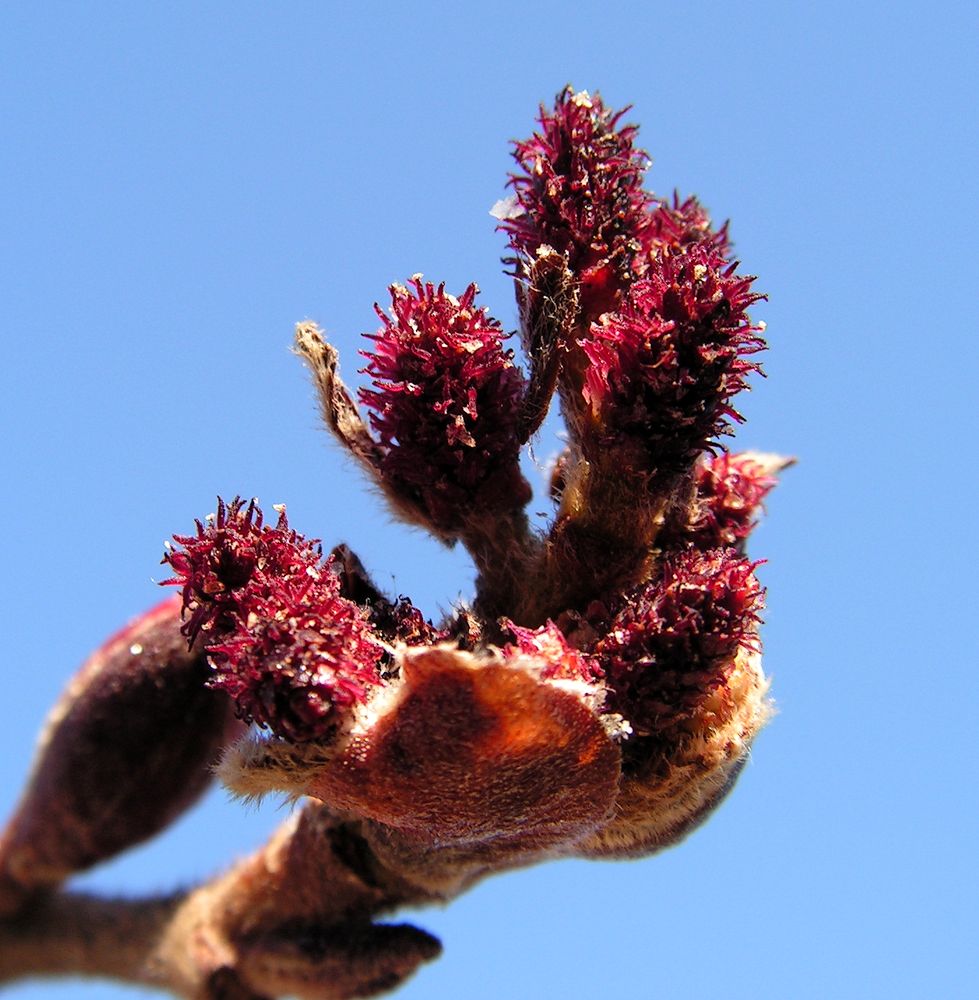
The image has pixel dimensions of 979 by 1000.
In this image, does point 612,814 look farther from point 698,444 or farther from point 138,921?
point 138,921

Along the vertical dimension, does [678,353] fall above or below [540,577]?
above

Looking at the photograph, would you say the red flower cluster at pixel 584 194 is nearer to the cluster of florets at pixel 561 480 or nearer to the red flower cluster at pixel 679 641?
the cluster of florets at pixel 561 480

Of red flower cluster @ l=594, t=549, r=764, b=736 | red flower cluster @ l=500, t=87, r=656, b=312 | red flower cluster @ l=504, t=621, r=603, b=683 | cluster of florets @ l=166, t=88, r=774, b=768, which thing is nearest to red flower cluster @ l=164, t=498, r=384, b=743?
cluster of florets @ l=166, t=88, r=774, b=768

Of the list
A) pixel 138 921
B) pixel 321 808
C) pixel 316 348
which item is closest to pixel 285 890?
pixel 321 808

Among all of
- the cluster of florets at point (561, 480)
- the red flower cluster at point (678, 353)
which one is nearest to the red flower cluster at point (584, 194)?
the cluster of florets at point (561, 480)

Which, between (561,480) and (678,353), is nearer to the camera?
(678,353)

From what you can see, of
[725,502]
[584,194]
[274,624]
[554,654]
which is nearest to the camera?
[274,624]

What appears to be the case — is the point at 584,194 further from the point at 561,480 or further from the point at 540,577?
the point at 540,577

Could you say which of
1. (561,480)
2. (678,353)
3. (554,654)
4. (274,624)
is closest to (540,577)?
(561,480)
